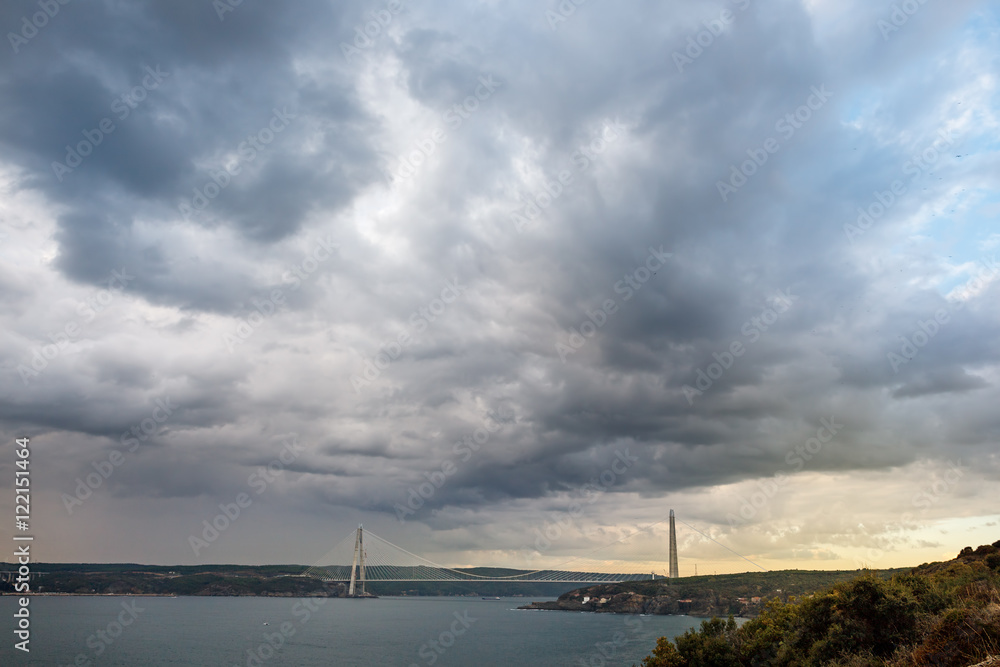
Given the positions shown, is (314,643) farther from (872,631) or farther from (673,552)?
(673,552)

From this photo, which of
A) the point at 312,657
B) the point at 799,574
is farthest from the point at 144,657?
the point at 799,574

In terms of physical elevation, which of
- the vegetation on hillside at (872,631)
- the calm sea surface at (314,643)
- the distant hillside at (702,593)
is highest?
the vegetation on hillside at (872,631)

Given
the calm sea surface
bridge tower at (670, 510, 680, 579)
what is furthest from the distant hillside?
the calm sea surface

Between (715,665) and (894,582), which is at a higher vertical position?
(894,582)

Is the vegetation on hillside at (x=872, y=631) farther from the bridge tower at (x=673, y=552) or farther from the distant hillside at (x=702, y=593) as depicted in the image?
the bridge tower at (x=673, y=552)

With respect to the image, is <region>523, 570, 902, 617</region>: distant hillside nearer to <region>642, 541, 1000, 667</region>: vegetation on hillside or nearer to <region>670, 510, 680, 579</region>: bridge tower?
<region>670, 510, 680, 579</region>: bridge tower

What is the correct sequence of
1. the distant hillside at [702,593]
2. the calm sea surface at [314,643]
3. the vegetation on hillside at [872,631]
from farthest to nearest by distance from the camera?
the distant hillside at [702,593]
the calm sea surface at [314,643]
the vegetation on hillside at [872,631]

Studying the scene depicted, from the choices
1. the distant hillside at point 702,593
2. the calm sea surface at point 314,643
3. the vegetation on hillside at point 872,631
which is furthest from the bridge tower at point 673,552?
the vegetation on hillside at point 872,631

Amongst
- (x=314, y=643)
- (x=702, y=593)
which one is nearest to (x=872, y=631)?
(x=314, y=643)

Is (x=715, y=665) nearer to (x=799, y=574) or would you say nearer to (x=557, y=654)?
(x=557, y=654)
